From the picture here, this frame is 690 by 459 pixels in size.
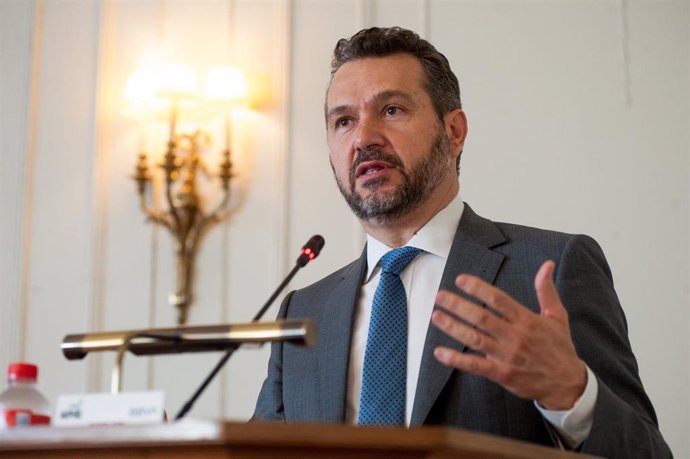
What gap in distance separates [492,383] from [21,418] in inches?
33.7

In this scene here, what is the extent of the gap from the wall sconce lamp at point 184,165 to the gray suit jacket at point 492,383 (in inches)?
72.3

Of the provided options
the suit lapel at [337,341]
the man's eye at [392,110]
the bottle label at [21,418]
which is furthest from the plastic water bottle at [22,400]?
the man's eye at [392,110]

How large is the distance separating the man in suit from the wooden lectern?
0.29 m

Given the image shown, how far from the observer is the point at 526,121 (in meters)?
3.89

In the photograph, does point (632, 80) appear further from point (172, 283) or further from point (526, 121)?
point (172, 283)

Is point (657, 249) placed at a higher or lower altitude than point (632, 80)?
lower

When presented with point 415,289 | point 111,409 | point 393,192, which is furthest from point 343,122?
point 111,409

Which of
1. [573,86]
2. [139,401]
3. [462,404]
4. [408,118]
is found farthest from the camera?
[573,86]

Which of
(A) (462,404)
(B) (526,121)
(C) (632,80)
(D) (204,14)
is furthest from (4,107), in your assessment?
(A) (462,404)

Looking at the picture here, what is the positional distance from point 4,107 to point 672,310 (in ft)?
9.23

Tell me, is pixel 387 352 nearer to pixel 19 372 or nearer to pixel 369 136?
pixel 369 136

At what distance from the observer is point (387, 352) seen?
2.16m

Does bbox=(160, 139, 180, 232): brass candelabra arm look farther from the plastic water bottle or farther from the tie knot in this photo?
the plastic water bottle

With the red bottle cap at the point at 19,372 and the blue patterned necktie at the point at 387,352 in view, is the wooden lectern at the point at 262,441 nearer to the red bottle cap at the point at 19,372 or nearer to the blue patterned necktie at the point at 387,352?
the red bottle cap at the point at 19,372
